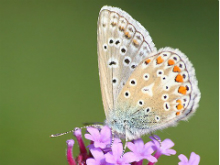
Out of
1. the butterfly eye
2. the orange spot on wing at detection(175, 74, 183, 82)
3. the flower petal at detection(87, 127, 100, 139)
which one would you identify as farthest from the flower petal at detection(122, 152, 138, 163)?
the orange spot on wing at detection(175, 74, 183, 82)

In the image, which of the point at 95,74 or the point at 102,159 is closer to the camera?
the point at 102,159

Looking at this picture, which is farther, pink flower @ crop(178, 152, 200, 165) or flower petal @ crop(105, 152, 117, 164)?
pink flower @ crop(178, 152, 200, 165)

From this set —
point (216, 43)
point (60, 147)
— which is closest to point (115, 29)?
point (60, 147)

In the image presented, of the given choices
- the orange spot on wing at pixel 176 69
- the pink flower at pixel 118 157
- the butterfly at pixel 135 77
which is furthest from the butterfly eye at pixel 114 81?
the pink flower at pixel 118 157

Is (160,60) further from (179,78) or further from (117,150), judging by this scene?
(117,150)

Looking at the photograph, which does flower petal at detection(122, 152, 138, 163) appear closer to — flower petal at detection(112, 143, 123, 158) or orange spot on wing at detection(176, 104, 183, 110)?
flower petal at detection(112, 143, 123, 158)

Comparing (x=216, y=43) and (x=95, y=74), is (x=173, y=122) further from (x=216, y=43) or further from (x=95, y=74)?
(x=216, y=43)

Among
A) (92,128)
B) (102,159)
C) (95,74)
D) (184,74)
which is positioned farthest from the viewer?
(95,74)
